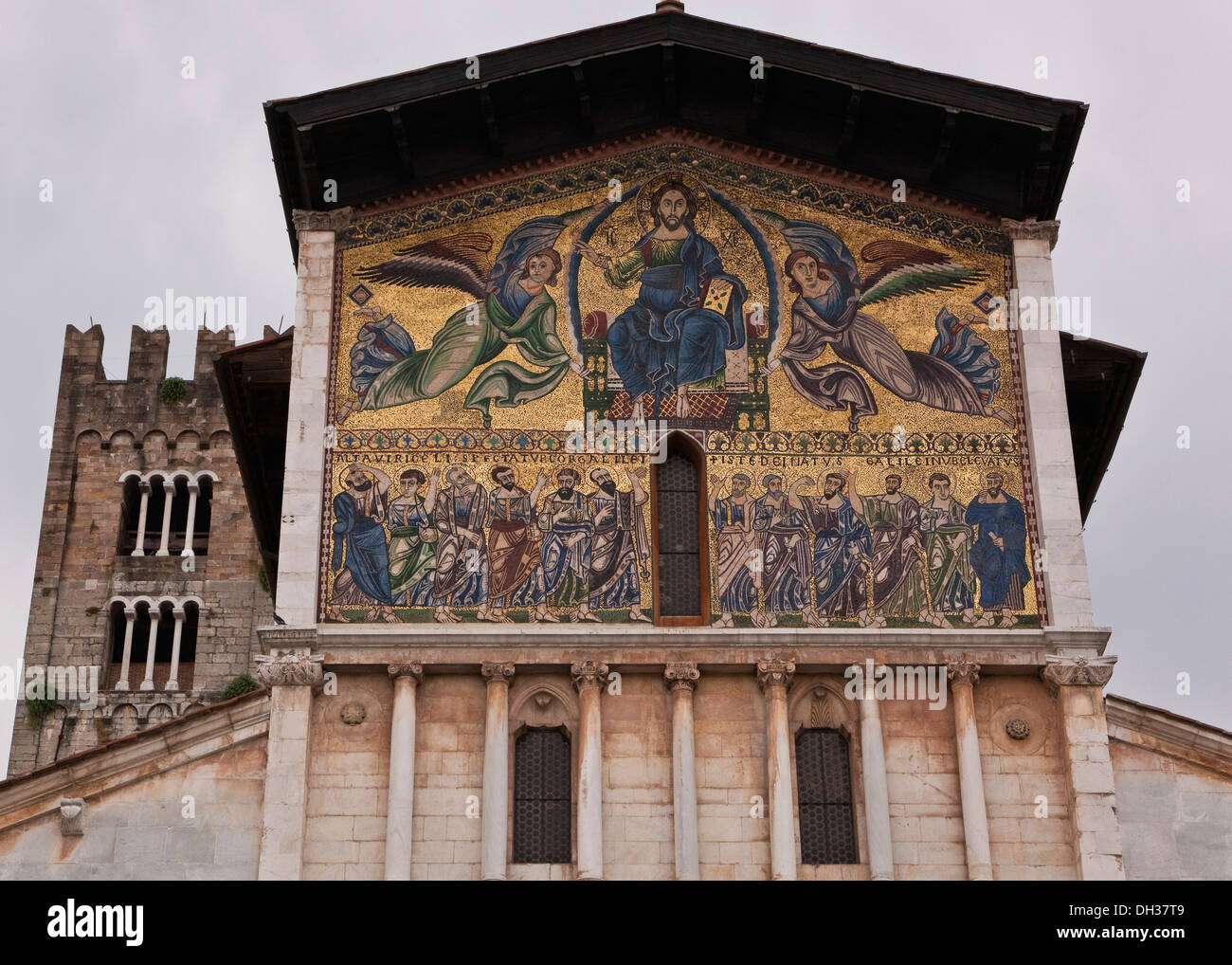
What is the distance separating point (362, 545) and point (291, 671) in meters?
1.55

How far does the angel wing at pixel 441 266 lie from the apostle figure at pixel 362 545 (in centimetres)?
231

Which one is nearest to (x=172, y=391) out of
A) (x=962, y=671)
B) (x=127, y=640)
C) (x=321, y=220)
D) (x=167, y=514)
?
(x=167, y=514)

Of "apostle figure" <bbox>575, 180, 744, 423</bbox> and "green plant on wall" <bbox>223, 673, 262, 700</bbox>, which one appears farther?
"green plant on wall" <bbox>223, 673, 262, 700</bbox>

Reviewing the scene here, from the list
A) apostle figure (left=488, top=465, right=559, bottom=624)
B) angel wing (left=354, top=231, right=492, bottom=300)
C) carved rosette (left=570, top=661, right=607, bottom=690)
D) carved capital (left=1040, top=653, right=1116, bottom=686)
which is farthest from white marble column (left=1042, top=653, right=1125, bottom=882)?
angel wing (left=354, top=231, right=492, bottom=300)

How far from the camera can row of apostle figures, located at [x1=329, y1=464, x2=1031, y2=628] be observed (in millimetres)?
20750

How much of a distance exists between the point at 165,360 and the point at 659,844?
4516 centimetres

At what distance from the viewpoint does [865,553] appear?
21.1m

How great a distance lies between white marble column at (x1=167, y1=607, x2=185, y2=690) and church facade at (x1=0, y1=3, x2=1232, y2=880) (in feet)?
111

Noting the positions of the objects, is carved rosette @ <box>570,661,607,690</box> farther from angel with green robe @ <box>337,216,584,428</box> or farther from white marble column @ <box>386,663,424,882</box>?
angel with green robe @ <box>337,216,584,428</box>

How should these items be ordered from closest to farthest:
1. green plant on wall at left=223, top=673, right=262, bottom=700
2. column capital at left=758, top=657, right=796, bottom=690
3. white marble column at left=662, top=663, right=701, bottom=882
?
white marble column at left=662, top=663, right=701, bottom=882 < column capital at left=758, top=657, right=796, bottom=690 < green plant on wall at left=223, top=673, right=262, bottom=700

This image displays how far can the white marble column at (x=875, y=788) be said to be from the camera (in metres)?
19.6

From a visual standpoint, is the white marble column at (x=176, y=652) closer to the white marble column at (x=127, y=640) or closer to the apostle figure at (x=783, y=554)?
the white marble column at (x=127, y=640)

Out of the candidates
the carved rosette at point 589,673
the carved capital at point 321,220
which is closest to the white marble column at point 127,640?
the carved capital at point 321,220
